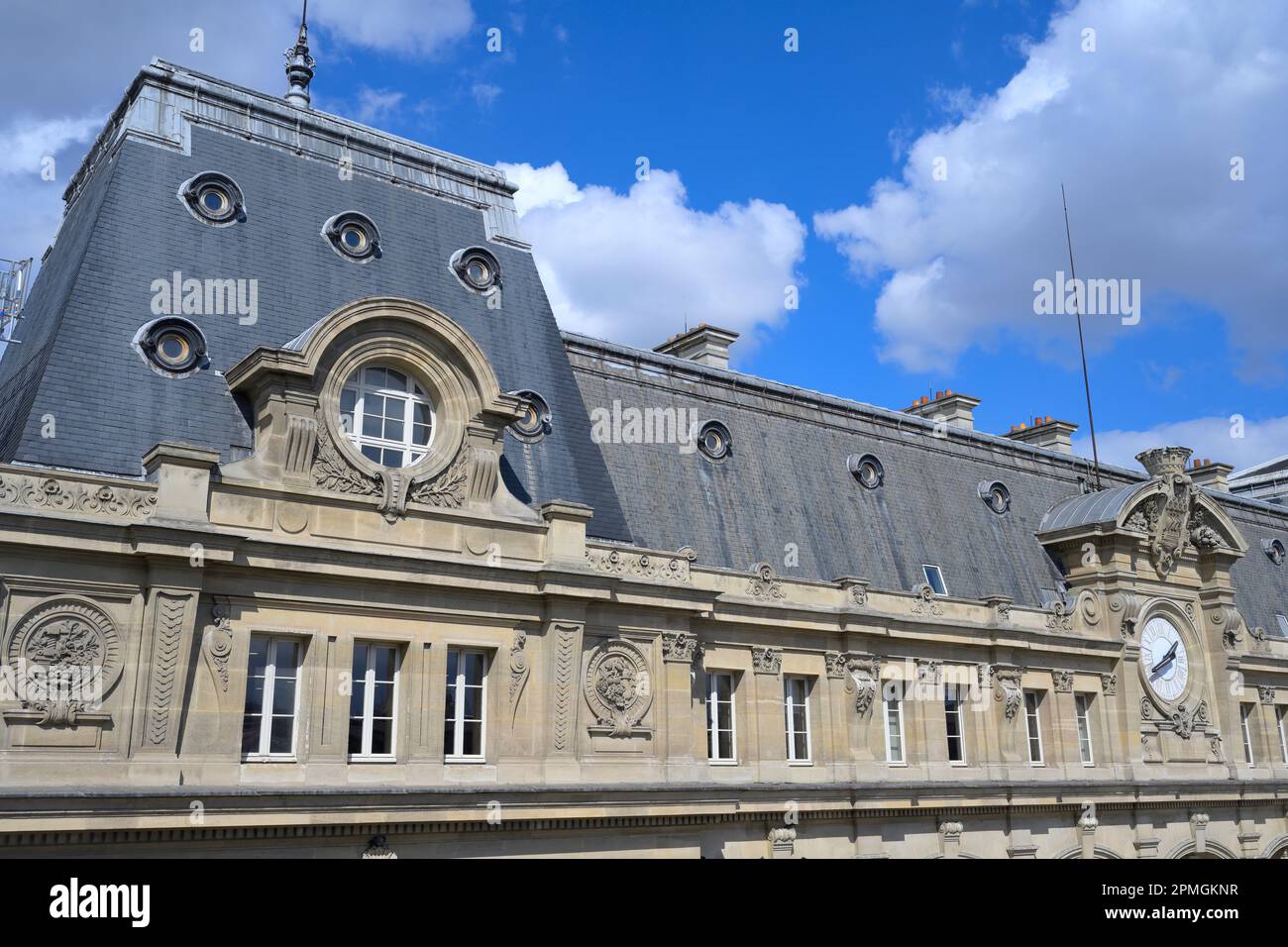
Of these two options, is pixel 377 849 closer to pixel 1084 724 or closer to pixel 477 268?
pixel 477 268

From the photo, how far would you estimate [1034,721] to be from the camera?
111 ft

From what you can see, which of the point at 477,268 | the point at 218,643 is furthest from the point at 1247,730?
the point at 218,643

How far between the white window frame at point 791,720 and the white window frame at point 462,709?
27.6 feet

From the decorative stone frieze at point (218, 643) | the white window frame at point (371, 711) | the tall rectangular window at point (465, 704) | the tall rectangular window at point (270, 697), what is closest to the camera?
the decorative stone frieze at point (218, 643)

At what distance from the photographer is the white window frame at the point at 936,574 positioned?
34250 mm

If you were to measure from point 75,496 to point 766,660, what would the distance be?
1534 centimetres

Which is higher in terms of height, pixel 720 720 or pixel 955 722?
pixel 955 722

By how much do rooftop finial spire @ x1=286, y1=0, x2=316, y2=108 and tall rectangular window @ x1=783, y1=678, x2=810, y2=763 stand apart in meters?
18.3

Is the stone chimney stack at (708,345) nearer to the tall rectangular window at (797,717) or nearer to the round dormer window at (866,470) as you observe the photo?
the round dormer window at (866,470)

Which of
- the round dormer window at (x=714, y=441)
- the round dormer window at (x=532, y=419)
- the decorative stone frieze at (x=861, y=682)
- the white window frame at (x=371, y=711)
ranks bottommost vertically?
the white window frame at (x=371, y=711)

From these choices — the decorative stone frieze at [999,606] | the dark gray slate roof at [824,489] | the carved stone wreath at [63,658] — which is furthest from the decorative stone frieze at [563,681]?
the decorative stone frieze at [999,606]

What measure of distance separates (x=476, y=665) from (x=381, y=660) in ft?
6.27
